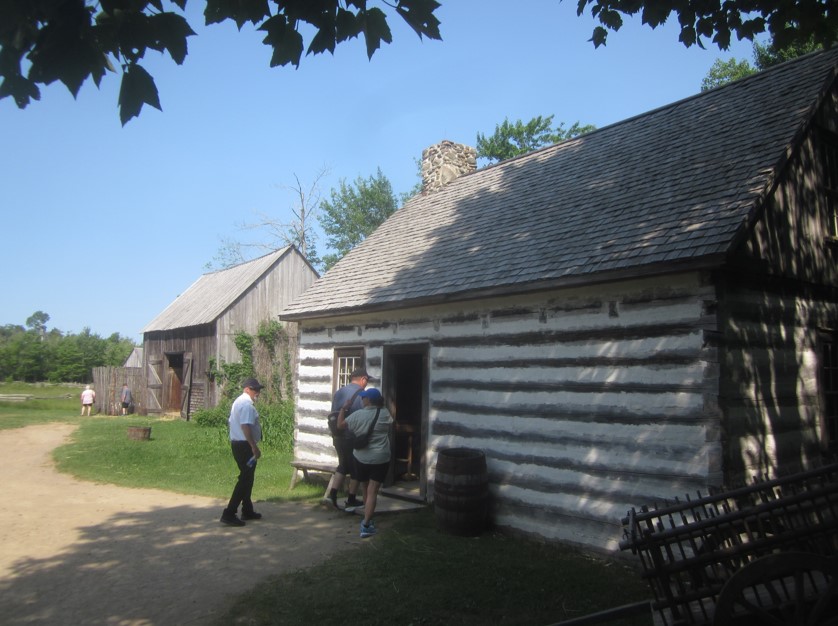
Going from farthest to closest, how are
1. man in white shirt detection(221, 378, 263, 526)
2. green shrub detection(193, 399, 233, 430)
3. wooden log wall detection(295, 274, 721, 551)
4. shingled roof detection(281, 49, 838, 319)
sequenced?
green shrub detection(193, 399, 233, 430), man in white shirt detection(221, 378, 263, 526), shingled roof detection(281, 49, 838, 319), wooden log wall detection(295, 274, 721, 551)

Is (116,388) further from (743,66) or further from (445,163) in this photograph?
(743,66)

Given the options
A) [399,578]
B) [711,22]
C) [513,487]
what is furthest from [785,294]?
[399,578]

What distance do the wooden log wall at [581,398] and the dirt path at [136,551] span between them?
7.28 feet

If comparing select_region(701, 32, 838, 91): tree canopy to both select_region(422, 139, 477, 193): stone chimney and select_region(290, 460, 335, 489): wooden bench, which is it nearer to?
select_region(422, 139, 477, 193): stone chimney

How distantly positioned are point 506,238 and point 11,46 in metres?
7.30

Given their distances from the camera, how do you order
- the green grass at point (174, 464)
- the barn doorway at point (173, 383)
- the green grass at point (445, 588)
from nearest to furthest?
→ the green grass at point (445, 588)
the green grass at point (174, 464)
the barn doorway at point (173, 383)

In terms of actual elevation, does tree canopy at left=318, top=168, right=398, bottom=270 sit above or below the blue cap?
above

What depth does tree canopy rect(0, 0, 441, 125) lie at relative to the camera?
2.86m

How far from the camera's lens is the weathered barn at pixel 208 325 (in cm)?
2212

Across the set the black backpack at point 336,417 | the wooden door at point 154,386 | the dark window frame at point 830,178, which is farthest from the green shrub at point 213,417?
the dark window frame at point 830,178

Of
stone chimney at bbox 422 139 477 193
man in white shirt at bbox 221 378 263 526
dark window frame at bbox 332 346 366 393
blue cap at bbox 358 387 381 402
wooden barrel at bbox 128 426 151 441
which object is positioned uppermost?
stone chimney at bbox 422 139 477 193

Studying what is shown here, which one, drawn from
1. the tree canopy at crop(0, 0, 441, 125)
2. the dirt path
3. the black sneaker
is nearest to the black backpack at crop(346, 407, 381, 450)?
the dirt path

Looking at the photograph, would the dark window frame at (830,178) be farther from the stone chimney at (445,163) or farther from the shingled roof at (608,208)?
the stone chimney at (445,163)

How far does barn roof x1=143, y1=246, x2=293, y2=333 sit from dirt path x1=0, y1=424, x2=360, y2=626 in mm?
12397
